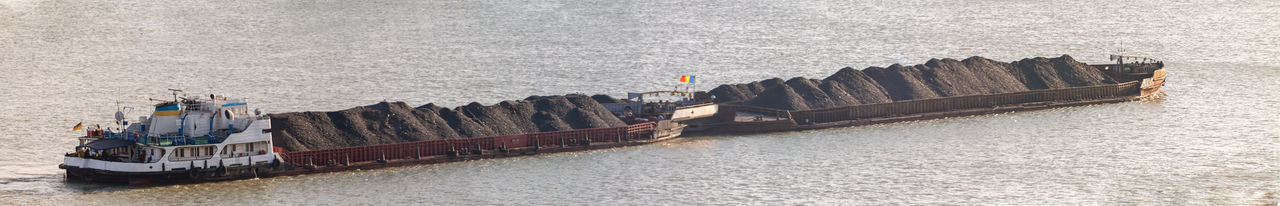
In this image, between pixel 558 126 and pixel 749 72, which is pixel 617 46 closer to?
pixel 749 72

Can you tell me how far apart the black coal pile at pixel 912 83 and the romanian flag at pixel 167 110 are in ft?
85.4

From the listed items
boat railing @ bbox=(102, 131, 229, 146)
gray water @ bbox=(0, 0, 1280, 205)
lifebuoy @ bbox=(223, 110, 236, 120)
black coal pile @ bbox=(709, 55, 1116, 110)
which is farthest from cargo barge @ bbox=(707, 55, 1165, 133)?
boat railing @ bbox=(102, 131, 229, 146)

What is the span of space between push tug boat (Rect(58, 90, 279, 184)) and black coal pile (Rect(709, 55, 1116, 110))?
2426 centimetres

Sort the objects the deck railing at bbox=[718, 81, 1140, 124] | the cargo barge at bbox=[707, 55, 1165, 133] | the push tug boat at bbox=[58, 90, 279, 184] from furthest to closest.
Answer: the deck railing at bbox=[718, 81, 1140, 124] → the cargo barge at bbox=[707, 55, 1165, 133] → the push tug boat at bbox=[58, 90, 279, 184]

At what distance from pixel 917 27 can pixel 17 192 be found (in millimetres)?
79482

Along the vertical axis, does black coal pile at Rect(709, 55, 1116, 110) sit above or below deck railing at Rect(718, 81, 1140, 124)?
above

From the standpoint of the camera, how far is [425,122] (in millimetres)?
49781

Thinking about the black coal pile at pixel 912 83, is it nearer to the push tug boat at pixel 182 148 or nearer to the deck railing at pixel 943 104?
the deck railing at pixel 943 104

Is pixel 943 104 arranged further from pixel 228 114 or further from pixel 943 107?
pixel 228 114

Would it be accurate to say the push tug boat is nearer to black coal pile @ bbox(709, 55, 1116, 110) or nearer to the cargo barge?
the cargo barge

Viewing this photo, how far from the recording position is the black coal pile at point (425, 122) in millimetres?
46875

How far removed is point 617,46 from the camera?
322ft

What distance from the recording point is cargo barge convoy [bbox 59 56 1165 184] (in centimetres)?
4288

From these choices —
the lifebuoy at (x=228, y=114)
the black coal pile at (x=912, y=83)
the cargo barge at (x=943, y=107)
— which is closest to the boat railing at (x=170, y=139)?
the lifebuoy at (x=228, y=114)
